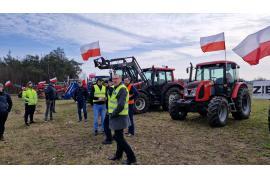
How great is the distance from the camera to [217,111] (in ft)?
28.3

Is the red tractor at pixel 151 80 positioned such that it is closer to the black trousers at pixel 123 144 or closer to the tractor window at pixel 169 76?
the tractor window at pixel 169 76

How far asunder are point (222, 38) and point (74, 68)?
4056 cm

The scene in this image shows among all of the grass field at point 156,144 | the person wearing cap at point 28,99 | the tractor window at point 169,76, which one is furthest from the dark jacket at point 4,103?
the tractor window at point 169,76

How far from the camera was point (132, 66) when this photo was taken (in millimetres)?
13391

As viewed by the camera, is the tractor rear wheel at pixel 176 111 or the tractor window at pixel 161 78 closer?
the tractor rear wheel at pixel 176 111

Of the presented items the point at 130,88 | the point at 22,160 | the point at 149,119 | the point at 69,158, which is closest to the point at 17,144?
the point at 22,160

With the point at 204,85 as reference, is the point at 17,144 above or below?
below

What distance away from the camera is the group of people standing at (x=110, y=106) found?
16.6 feet

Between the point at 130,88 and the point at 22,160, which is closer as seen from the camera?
the point at 22,160

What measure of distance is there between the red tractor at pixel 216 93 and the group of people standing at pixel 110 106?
2.48 m

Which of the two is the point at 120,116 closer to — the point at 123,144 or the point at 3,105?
the point at 123,144

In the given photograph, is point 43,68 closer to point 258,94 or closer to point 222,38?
point 222,38

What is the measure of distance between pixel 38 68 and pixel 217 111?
132 ft

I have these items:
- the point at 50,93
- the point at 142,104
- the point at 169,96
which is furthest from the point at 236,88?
the point at 50,93
